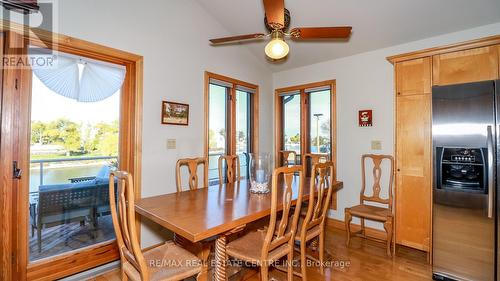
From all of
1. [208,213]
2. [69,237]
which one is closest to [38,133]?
[69,237]

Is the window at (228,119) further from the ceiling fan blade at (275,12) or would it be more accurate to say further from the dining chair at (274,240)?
the dining chair at (274,240)

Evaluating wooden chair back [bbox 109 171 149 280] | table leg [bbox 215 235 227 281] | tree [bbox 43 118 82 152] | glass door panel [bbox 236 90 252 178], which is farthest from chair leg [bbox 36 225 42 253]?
glass door panel [bbox 236 90 252 178]

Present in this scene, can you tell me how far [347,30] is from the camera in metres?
2.10

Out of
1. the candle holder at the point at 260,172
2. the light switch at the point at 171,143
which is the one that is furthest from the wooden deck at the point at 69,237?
the candle holder at the point at 260,172

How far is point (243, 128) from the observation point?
4105mm

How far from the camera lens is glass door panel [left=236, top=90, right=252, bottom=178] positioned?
4.00 metres

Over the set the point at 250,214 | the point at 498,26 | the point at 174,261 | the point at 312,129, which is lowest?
the point at 174,261

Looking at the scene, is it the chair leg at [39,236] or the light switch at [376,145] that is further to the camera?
the light switch at [376,145]

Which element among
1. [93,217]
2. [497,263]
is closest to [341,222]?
A: [497,263]

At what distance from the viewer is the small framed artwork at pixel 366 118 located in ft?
10.9

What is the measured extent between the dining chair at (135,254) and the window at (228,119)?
1.73 metres

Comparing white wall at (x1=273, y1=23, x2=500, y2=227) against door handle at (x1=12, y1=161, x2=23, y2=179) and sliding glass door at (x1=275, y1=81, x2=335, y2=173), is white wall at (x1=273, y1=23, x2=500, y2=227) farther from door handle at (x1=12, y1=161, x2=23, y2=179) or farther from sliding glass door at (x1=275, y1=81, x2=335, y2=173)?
door handle at (x1=12, y1=161, x2=23, y2=179)

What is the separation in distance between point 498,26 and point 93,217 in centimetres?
467

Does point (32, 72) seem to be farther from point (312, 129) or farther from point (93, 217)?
point (312, 129)
